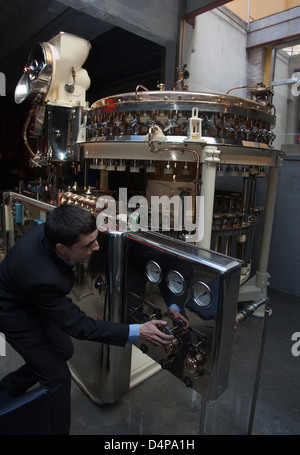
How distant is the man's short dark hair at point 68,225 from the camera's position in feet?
4.16

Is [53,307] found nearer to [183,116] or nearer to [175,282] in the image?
[175,282]

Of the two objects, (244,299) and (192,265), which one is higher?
(192,265)

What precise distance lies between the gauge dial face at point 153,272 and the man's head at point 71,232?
304 millimetres

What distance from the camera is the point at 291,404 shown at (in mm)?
2012

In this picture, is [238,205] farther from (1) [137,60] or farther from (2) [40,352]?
(1) [137,60]

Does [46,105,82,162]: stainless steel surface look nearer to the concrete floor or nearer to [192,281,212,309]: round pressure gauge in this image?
the concrete floor

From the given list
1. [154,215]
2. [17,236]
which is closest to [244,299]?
[154,215]

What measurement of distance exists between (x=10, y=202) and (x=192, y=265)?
111 inches

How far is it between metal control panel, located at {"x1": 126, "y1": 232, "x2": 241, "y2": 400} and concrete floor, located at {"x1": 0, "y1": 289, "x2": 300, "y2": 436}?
0.56 m

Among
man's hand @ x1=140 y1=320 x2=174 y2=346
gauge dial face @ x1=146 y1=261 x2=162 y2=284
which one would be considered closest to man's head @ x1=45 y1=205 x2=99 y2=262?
gauge dial face @ x1=146 y1=261 x2=162 y2=284

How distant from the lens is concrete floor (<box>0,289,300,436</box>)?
5.88 ft

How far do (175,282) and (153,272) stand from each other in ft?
0.51

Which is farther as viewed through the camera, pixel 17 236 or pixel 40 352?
pixel 17 236

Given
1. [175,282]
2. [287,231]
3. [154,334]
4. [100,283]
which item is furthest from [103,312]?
[287,231]
